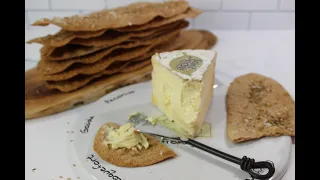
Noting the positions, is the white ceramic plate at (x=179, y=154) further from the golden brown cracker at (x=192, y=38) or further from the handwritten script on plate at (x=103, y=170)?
the golden brown cracker at (x=192, y=38)

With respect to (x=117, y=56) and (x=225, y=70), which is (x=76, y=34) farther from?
(x=225, y=70)

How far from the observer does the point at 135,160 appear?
2.51 ft

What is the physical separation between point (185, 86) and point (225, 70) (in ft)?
1.30

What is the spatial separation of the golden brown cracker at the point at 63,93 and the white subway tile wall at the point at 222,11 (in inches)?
15.7

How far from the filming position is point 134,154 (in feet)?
2.56

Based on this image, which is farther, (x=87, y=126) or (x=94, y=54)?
(x=94, y=54)

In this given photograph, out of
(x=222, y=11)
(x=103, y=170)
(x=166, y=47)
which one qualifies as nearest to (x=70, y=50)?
(x=166, y=47)

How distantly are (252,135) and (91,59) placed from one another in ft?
1.60

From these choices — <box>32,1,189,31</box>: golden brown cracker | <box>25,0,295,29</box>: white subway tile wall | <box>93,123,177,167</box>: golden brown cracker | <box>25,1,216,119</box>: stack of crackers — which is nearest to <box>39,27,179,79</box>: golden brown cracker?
<box>25,1,216,119</box>: stack of crackers

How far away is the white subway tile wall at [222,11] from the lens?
4.80 feet
